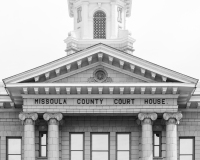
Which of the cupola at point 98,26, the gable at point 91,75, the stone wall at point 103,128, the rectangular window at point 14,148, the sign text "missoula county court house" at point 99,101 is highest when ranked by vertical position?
the cupola at point 98,26

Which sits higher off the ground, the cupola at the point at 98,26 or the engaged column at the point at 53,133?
the cupola at the point at 98,26

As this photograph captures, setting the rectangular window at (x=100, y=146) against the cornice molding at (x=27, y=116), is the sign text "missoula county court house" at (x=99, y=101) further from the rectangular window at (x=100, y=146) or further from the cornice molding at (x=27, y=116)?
the rectangular window at (x=100, y=146)

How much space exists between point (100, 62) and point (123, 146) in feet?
18.6

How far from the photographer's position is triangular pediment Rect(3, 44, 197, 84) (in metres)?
52.1

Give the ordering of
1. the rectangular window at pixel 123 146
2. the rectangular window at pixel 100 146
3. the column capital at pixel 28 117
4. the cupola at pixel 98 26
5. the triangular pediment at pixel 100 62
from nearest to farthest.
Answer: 1. the triangular pediment at pixel 100 62
2. the column capital at pixel 28 117
3. the rectangular window at pixel 123 146
4. the rectangular window at pixel 100 146
5. the cupola at pixel 98 26

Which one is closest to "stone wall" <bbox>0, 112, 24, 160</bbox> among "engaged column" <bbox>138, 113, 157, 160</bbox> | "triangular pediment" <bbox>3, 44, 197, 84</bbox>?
"triangular pediment" <bbox>3, 44, 197, 84</bbox>

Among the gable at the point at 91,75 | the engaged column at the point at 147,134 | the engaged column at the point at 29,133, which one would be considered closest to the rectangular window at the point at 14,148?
the engaged column at the point at 29,133

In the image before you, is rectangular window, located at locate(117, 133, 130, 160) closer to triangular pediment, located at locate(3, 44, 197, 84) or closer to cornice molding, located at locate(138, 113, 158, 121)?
cornice molding, located at locate(138, 113, 158, 121)

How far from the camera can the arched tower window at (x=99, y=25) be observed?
6462cm

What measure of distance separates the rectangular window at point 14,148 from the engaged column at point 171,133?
31.4 feet

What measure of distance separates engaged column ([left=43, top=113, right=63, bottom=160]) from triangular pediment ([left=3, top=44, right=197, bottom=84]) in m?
2.17

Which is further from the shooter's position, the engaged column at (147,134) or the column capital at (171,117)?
the column capital at (171,117)

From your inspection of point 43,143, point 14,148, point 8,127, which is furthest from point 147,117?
point 8,127

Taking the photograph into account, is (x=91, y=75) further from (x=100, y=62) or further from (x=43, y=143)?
(x=43, y=143)
